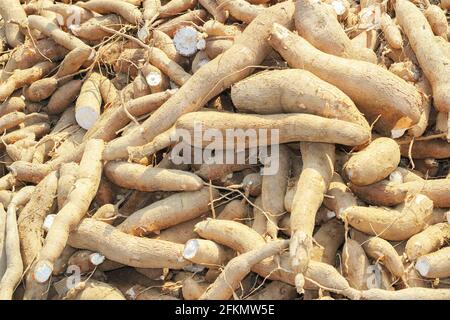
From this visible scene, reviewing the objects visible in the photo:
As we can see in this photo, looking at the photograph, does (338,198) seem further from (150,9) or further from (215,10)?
(150,9)

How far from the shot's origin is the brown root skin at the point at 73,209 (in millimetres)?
3094

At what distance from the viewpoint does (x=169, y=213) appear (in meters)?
3.35

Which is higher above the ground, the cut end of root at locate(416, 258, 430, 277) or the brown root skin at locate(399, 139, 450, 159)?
the brown root skin at locate(399, 139, 450, 159)

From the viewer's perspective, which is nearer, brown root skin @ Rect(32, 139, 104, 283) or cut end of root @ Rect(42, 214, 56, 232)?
brown root skin @ Rect(32, 139, 104, 283)

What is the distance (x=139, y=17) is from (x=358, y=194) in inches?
87.4

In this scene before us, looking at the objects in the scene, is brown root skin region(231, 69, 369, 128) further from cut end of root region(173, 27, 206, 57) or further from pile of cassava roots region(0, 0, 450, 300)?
cut end of root region(173, 27, 206, 57)

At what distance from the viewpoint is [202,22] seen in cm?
434

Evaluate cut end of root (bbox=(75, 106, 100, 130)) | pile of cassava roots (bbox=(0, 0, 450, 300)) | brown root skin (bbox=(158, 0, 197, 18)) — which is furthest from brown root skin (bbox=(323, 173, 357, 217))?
brown root skin (bbox=(158, 0, 197, 18))

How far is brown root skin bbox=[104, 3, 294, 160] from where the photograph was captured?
3572mm

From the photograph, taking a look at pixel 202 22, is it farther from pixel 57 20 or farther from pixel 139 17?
pixel 57 20

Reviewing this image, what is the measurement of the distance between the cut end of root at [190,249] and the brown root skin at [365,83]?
1.24 meters

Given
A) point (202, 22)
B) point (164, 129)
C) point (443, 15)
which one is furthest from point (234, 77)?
point (443, 15)

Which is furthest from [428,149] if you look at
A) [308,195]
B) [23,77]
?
[23,77]

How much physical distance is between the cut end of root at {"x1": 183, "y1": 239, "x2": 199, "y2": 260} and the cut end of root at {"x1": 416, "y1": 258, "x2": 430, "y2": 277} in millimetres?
1160
